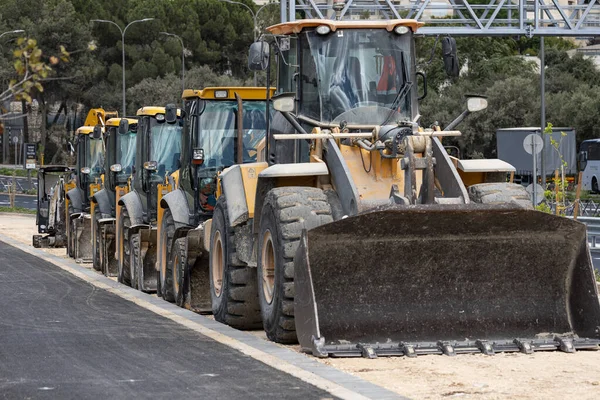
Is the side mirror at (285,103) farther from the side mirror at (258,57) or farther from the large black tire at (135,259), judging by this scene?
the large black tire at (135,259)

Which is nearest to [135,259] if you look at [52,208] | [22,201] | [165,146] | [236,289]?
[165,146]

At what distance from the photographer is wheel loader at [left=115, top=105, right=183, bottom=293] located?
69.5 ft

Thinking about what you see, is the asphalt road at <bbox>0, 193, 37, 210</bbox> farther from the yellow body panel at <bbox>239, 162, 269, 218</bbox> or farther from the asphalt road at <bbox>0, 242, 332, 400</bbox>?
the yellow body panel at <bbox>239, 162, 269, 218</bbox>

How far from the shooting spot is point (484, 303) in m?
12.5

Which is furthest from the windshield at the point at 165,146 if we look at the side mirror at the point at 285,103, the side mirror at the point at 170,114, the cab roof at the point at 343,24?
the side mirror at the point at 285,103

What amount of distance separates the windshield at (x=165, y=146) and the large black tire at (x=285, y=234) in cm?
892

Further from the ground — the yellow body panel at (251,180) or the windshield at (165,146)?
the windshield at (165,146)

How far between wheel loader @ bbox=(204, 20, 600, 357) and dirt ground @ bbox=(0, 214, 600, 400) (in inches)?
10.2

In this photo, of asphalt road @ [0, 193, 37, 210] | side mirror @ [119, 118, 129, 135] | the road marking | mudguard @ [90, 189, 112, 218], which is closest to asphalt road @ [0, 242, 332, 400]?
the road marking

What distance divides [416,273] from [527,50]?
95218 millimetres

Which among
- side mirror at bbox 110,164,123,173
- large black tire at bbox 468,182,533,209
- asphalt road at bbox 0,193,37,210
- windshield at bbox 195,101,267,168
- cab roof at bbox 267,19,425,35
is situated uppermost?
cab roof at bbox 267,19,425,35

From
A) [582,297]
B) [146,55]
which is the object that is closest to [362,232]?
[582,297]

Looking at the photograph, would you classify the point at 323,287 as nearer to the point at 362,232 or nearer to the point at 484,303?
the point at 362,232

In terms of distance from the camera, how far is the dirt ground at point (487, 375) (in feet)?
33.4
